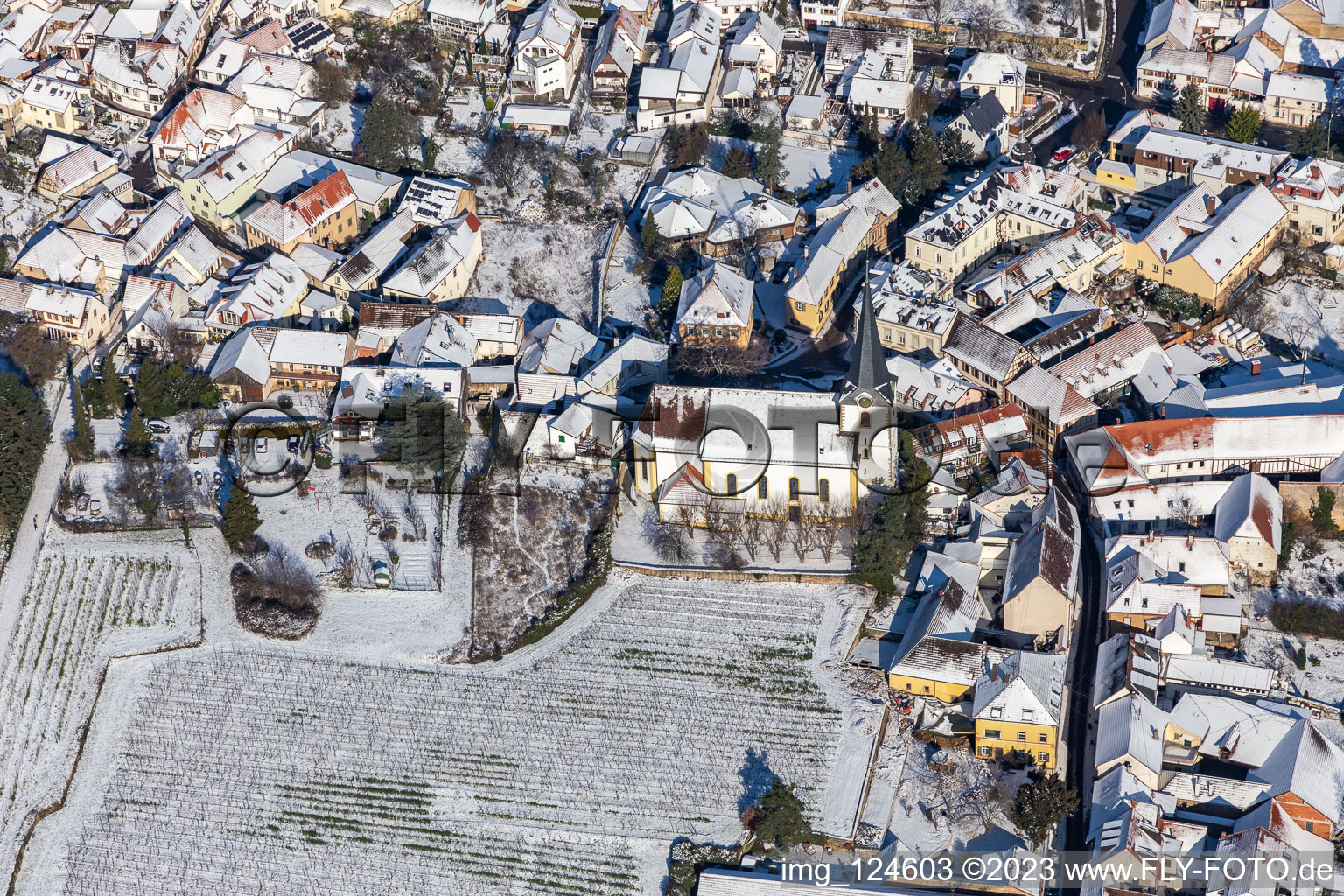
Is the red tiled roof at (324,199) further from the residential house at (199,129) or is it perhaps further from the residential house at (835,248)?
the residential house at (835,248)

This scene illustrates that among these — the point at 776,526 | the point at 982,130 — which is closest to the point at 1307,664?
the point at 776,526

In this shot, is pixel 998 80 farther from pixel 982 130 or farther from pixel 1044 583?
pixel 1044 583

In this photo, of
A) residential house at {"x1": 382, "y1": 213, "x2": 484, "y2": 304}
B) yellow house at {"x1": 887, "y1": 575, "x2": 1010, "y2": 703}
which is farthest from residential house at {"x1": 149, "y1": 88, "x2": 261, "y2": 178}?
yellow house at {"x1": 887, "y1": 575, "x2": 1010, "y2": 703}

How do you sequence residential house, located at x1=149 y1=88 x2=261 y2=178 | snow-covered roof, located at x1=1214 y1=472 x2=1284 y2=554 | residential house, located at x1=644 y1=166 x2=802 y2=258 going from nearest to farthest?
1. snow-covered roof, located at x1=1214 y1=472 x2=1284 y2=554
2. residential house, located at x1=644 y1=166 x2=802 y2=258
3. residential house, located at x1=149 y1=88 x2=261 y2=178

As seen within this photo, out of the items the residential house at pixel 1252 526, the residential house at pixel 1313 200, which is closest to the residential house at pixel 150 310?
the residential house at pixel 1252 526

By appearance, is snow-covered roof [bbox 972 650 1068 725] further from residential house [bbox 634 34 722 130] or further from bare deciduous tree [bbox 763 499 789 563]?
residential house [bbox 634 34 722 130]

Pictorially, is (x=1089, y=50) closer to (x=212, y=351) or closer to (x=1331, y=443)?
(x=1331, y=443)
